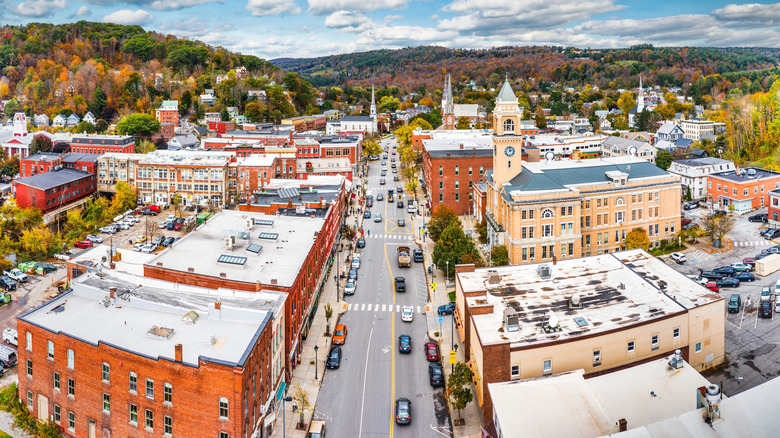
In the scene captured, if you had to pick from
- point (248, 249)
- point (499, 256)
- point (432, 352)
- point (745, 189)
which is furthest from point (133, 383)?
point (745, 189)

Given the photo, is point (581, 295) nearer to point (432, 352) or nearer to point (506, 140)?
point (432, 352)

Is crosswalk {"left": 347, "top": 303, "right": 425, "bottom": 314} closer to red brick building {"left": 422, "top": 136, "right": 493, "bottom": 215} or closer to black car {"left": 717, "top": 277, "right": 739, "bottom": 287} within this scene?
black car {"left": 717, "top": 277, "right": 739, "bottom": 287}

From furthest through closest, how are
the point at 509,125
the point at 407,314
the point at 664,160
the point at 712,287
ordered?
the point at 664,160 < the point at 509,125 < the point at 712,287 < the point at 407,314

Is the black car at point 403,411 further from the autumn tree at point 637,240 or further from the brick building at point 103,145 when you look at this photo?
the brick building at point 103,145

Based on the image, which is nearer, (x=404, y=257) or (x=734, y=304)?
(x=734, y=304)

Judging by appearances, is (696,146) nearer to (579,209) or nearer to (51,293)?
(579,209)

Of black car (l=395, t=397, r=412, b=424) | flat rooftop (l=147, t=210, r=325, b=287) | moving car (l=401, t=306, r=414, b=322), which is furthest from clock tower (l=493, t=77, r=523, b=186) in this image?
black car (l=395, t=397, r=412, b=424)

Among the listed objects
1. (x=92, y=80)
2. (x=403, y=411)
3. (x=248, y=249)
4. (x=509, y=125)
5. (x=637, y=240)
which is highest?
(x=92, y=80)
